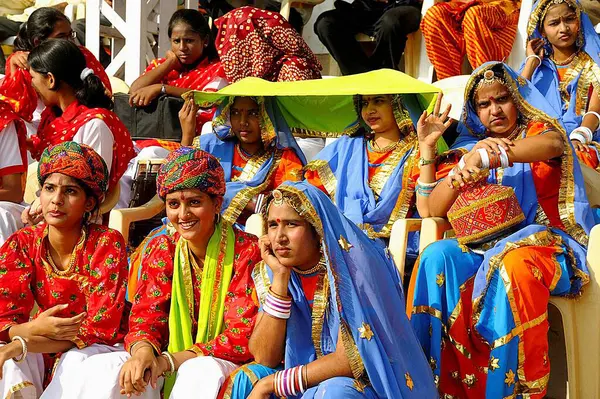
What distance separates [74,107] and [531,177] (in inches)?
92.6

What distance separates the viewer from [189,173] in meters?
3.56

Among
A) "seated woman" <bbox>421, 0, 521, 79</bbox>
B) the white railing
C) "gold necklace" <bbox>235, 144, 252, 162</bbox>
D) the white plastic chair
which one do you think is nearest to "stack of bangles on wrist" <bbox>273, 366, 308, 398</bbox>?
"gold necklace" <bbox>235, 144, 252, 162</bbox>

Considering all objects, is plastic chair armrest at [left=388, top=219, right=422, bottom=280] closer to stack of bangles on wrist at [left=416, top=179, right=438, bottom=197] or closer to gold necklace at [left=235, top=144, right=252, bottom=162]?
stack of bangles on wrist at [left=416, top=179, right=438, bottom=197]

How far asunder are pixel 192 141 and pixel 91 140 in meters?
0.86

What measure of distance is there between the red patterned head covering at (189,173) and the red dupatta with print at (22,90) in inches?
72.4

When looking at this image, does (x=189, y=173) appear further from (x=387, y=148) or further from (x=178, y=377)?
(x=387, y=148)

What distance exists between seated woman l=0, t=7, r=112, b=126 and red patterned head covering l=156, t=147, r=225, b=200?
1665 mm

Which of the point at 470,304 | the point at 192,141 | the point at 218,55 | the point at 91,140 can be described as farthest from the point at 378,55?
the point at 470,304

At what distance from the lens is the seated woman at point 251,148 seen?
4.99 m

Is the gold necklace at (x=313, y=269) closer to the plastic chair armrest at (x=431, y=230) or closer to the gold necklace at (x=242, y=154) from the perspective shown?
the plastic chair armrest at (x=431, y=230)

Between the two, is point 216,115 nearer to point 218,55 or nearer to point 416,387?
point 218,55

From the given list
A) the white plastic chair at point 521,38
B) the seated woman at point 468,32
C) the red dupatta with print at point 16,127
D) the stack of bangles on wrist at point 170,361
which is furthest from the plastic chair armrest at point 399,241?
the white plastic chair at point 521,38

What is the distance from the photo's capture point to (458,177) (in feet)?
12.9

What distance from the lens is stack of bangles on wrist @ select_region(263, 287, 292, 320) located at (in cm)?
324
